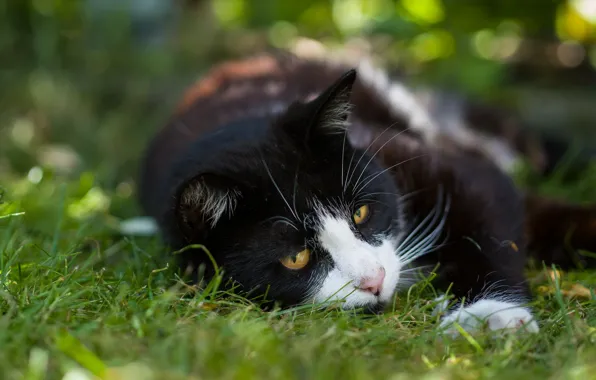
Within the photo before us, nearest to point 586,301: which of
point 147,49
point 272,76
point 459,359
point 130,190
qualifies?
point 459,359

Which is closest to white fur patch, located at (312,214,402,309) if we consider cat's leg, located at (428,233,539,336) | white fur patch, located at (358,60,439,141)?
cat's leg, located at (428,233,539,336)

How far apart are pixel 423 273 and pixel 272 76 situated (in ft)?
4.12

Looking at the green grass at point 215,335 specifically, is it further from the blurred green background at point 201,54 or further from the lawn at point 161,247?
the blurred green background at point 201,54

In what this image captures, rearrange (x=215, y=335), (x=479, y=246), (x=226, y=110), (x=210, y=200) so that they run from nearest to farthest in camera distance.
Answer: (x=215, y=335) → (x=210, y=200) → (x=479, y=246) → (x=226, y=110)

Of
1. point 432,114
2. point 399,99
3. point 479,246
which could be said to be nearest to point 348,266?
point 479,246

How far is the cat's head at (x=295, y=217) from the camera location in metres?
1.73

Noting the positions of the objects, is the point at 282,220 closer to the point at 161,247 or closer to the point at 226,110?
the point at 161,247

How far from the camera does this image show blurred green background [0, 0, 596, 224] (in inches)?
144

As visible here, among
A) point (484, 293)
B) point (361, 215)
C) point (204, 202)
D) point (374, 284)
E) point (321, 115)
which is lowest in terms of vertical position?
point (484, 293)

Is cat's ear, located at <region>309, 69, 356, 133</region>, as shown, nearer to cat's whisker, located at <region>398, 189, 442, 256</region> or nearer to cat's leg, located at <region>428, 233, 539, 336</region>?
cat's whisker, located at <region>398, 189, 442, 256</region>

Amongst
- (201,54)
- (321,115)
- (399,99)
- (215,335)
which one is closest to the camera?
(215,335)

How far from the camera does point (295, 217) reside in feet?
5.83

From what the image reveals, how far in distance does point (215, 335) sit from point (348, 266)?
47cm

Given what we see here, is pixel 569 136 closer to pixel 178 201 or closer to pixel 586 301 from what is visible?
pixel 586 301
